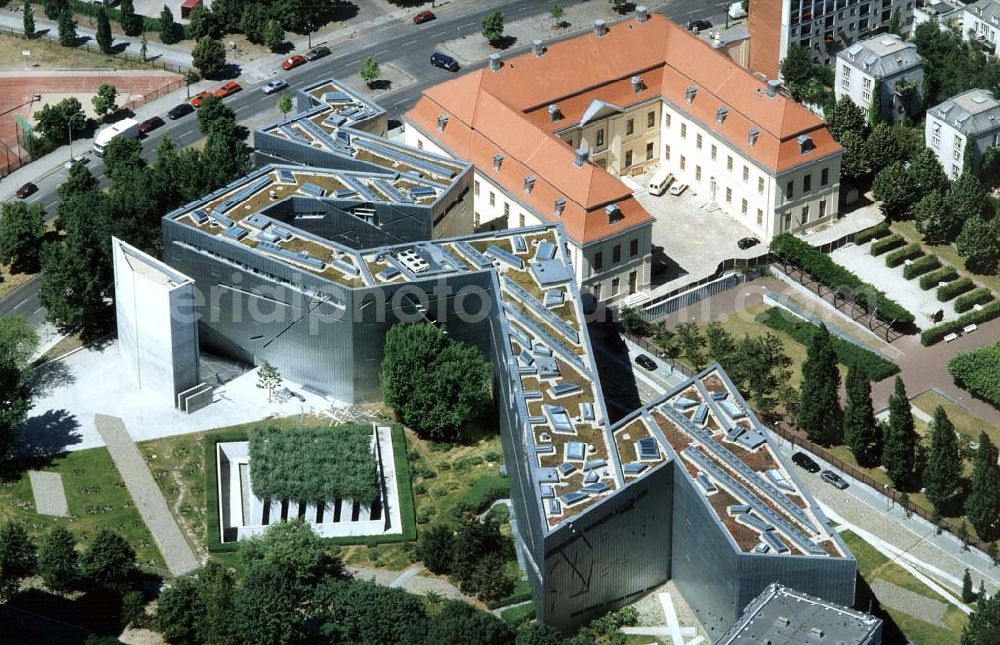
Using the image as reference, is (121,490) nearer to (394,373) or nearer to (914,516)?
(394,373)

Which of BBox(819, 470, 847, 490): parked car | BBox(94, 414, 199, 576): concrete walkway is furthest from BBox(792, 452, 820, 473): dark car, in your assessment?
BBox(94, 414, 199, 576): concrete walkway

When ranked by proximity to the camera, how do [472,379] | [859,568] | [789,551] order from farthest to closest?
1. [472,379]
2. [859,568]
3. [789,551]

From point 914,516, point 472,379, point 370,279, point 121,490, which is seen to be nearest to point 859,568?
point 914,516

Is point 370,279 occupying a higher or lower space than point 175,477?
higher

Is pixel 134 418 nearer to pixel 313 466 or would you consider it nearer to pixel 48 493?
pixel 48 493

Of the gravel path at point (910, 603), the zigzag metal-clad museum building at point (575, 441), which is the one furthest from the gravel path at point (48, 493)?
the gravel path at point (910, 603)

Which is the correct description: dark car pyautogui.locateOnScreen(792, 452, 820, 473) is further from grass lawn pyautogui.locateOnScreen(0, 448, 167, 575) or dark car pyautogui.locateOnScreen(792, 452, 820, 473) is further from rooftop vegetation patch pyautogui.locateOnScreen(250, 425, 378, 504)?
grass lawn pyautogui.locateOnScreen(0, 448, 167, 575)
